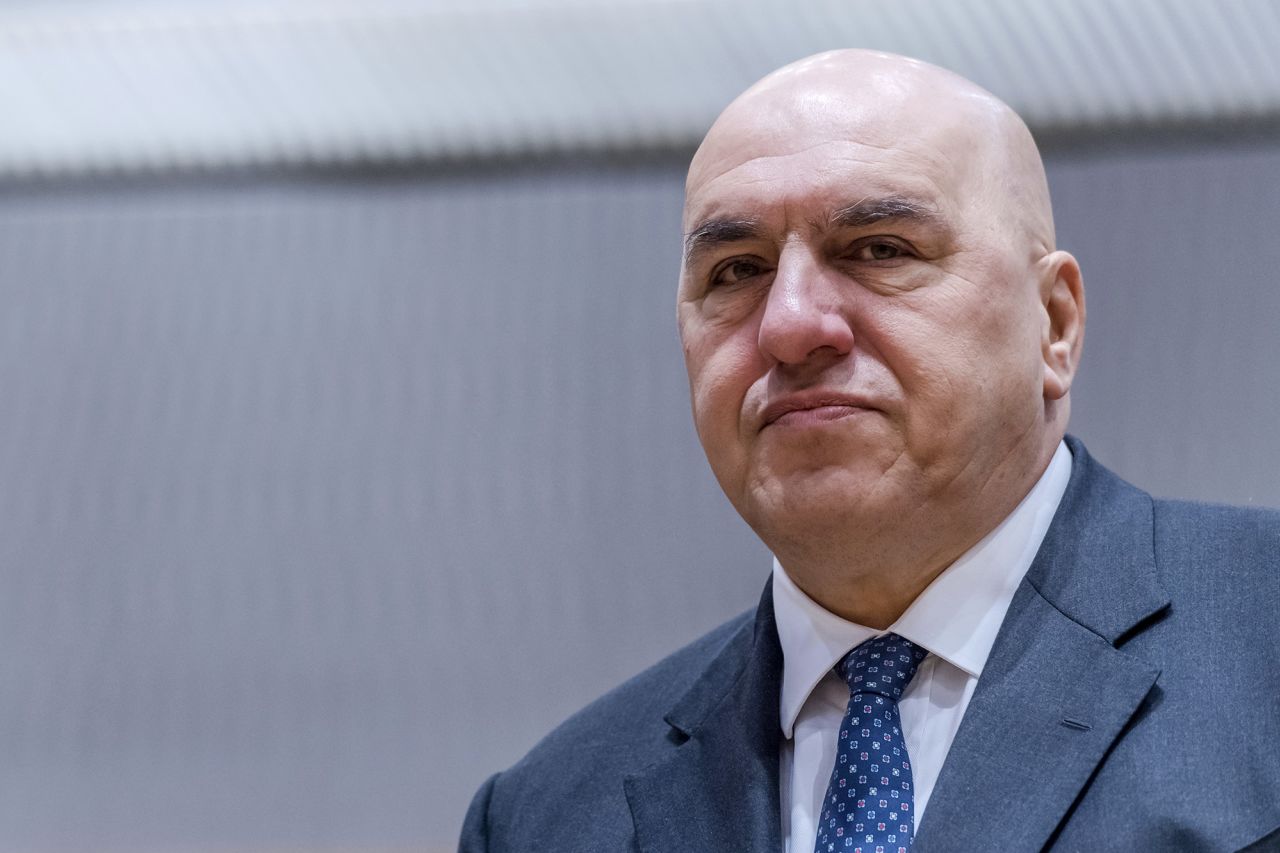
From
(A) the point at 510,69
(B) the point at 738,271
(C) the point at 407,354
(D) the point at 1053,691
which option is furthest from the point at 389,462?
(D) the point at 1053,691

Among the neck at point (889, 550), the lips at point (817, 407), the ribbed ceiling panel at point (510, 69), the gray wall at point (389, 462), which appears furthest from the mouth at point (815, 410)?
the ribbed ceiling panel at point (510, 69)

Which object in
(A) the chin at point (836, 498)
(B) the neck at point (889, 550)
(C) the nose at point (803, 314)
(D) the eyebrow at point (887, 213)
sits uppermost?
(D) the eyebrow at point (887, 213)

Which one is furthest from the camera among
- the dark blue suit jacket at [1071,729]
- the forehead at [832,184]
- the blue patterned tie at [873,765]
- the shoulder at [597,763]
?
the shoulder at [597,763]

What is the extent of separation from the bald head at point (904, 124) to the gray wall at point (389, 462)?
726 mm

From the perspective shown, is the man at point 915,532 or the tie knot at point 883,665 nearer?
the man at point 915,532

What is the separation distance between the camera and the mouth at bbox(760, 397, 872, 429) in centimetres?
133

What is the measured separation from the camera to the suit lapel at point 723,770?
1376 mm

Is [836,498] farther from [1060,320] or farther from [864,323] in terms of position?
[1060,320]

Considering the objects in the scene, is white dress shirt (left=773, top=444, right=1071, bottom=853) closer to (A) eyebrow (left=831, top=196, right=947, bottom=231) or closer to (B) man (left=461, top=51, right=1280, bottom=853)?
(B) man (left=461, top=51, right=1280, bottom=853)

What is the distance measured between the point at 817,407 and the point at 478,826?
0.68m

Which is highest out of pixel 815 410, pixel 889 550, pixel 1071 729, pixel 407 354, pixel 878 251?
pixel 407 354

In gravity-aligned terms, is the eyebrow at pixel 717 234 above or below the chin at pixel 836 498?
above

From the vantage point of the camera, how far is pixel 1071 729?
1.21 meters

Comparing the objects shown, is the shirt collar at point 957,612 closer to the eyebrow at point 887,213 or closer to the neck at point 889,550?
the neck at point 889,550
